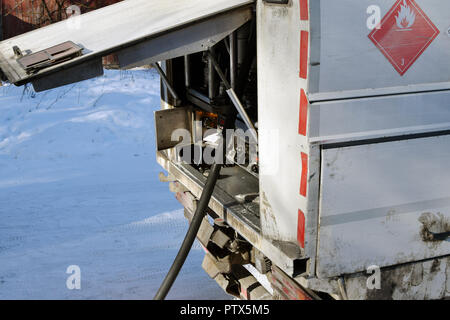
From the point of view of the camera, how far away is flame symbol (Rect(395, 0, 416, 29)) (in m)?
2.26

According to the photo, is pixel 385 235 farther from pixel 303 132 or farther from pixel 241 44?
pixel 241 44

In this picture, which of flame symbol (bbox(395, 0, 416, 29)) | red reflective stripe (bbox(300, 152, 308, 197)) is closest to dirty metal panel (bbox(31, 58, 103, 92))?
red reflective stripe (bbox(300, 152, 308, 197))

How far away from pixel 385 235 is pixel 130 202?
4192mm

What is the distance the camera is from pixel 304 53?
214 centimetres

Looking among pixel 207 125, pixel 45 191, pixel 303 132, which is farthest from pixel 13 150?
pixel 303 132

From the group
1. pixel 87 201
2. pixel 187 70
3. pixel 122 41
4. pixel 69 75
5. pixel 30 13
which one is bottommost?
pixel 87 201

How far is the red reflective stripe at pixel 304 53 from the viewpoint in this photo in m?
2.13

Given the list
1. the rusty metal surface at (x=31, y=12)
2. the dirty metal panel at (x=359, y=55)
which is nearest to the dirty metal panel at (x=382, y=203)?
the dirty metal panel at (x=359, y=55)

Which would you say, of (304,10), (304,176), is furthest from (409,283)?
(304,10)

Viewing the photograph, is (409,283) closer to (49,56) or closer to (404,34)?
(404,34)

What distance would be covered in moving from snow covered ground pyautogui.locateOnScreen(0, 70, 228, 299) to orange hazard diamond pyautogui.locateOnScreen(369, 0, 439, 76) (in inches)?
111

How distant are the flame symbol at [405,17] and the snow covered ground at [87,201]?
2.92 metres

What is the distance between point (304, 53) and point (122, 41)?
0.87 meters

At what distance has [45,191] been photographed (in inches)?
260
